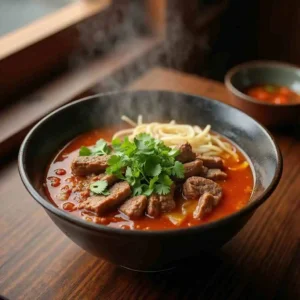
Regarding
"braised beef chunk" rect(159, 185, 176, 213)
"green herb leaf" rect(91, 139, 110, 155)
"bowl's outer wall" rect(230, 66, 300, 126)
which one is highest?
"green herb leaf" rect(91, 139, 110, 155)

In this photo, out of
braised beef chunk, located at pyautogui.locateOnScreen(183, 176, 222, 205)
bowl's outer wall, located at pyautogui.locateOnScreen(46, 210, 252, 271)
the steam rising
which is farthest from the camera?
the steam rising

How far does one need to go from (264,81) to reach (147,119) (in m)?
0.73

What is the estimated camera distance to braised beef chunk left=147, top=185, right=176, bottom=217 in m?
1.33

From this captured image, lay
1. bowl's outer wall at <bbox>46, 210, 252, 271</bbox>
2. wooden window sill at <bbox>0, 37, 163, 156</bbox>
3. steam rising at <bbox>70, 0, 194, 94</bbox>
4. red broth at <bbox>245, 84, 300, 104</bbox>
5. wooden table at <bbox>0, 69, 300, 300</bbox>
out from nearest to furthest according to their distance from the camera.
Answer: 1. bowl's outer wall at <bbox>46, 210, 252, 271</bbox>
2. wooden table at <bbox>0, 69, 300, 300</bbox>
3. wooden window sill at <bbox>0, 37, 163, 156</bbox>
4. red broth at <bbox>245, 84, 300, 104</bbox>
5. steam rising at <bbox>70, 0, 194, 94</bbox>

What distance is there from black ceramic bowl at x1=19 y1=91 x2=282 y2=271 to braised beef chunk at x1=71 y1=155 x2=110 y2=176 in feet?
0.42

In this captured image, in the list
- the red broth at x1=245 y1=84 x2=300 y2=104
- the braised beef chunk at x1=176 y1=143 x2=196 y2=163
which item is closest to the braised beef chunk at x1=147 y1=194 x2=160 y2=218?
the braised beef chunk at x1=176 y1=143 x2=196 y2=163

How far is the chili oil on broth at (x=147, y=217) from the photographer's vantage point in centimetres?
133

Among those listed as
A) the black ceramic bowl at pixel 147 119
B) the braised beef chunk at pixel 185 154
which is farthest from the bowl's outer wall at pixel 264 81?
the braised beef chunk at pixel 185 154

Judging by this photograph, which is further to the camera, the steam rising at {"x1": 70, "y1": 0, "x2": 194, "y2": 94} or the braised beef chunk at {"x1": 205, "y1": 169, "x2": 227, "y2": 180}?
the steam rising at {"x1": 70, "y1": 0, "x2": 194, "y2": 94}

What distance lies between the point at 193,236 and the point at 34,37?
5.04 feet

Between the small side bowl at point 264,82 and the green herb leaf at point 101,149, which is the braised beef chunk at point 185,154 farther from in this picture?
the small side bowl at point 264,82

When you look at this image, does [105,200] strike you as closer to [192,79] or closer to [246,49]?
[192,79]

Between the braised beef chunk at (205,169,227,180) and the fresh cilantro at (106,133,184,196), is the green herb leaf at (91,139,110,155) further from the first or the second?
the braised beef chunk at (205,169,227,180)

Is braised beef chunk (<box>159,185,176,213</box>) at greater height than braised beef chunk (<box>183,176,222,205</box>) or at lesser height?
greater
